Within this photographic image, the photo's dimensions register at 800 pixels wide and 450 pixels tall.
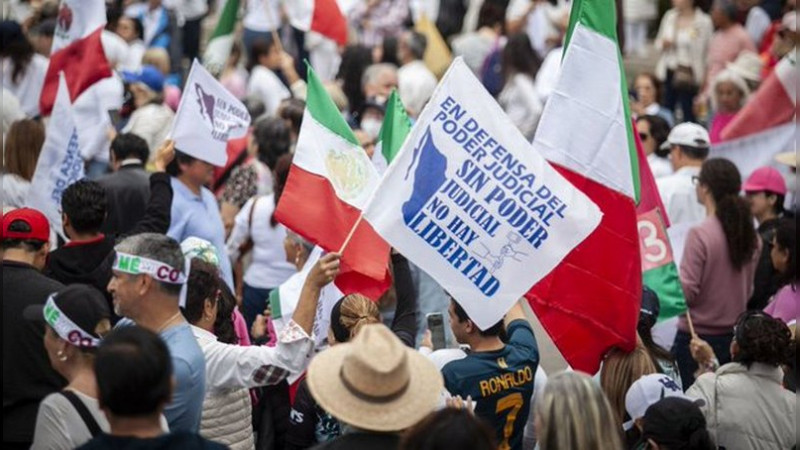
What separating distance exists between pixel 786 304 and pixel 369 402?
3793 mm

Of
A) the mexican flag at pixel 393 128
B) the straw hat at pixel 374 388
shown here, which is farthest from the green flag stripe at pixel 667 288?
the straw hat at pixel 374 388

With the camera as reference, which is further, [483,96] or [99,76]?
[99,76]

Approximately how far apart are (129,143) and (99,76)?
1.23 meters

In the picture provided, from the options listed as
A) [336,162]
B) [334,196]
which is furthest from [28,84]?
[334,196]

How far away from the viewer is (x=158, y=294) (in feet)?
18.8

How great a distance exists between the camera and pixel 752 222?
29.5ft

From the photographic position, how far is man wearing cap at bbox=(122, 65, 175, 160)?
11383mm

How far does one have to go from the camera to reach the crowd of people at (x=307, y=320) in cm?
508

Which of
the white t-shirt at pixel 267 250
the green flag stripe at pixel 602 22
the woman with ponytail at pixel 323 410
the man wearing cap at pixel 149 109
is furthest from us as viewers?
the man wearing cap at pixel 149 109

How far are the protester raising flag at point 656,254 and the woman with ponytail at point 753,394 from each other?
54.8 inches

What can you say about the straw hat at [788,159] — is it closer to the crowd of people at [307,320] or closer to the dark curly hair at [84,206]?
the crowd of people at [307,320]

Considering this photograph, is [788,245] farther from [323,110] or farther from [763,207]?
[323,110]

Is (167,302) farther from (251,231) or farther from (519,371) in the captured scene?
(251,231)

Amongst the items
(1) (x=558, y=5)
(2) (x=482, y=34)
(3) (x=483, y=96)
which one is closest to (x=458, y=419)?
(3) (x=483, y=96)
